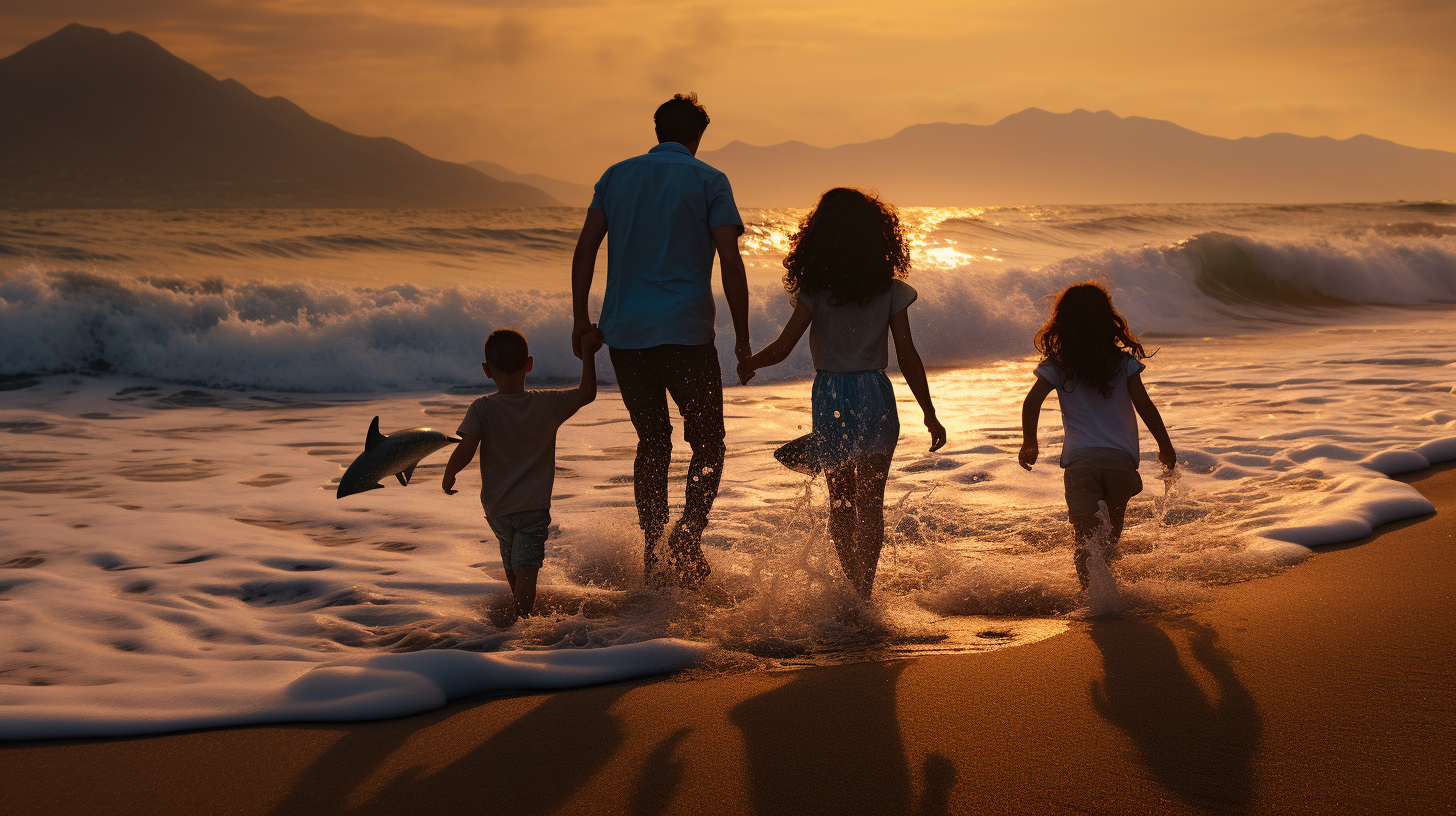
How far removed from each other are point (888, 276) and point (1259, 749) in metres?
1.90

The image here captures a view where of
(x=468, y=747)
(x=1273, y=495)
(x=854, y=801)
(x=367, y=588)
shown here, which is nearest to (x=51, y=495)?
(x=367, y=588)

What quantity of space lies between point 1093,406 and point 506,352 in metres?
2.24

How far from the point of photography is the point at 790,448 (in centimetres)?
359

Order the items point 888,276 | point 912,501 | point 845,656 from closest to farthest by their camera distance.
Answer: point 845,656
point 888,276
point 912,501

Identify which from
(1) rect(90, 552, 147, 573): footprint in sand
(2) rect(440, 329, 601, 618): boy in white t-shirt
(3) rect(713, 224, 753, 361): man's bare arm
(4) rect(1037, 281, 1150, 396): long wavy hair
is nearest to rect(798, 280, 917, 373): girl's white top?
(3) rect(713, 224, 753, 361): man's bare arm

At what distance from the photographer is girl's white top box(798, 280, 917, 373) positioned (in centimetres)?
348

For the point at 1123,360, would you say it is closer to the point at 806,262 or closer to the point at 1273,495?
the point at 806,262

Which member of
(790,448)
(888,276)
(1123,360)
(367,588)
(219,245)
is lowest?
(367,588)

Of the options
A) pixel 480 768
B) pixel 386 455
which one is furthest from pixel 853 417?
pixel 480 768

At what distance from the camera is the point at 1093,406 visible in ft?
11.8

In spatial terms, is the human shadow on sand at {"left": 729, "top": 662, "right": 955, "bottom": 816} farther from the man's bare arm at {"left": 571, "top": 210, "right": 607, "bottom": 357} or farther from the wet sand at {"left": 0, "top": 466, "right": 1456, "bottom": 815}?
the man's bare arm at {"left": 571, "top": 210, "right": 607, "bottom": 357}

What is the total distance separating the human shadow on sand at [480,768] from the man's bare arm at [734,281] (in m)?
1.50

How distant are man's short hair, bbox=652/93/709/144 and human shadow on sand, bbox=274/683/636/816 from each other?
7.39ft

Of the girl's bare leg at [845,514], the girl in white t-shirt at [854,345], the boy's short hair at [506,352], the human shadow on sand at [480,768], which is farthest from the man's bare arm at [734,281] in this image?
the human shadow on sand at [480,768]
